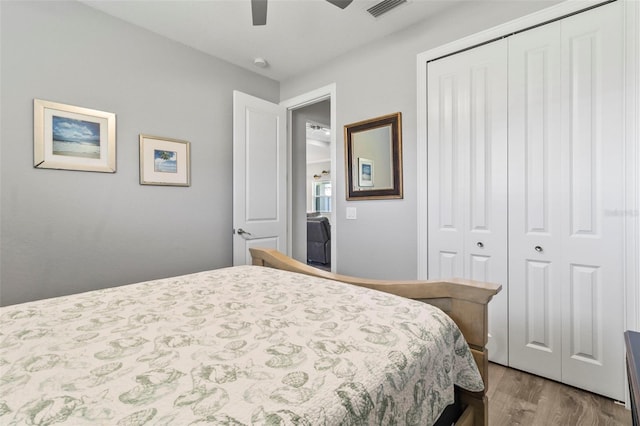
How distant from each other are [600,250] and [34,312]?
8.58ft

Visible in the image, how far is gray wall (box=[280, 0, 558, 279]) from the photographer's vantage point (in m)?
2.21

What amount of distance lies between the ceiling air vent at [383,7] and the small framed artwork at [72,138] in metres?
2.10

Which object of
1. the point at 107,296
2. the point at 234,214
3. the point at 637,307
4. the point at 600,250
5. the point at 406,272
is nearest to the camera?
the point at 107,296

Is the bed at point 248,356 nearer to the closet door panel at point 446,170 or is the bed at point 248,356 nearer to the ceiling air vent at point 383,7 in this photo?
the closet door panel at point 446,170

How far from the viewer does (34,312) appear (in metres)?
1.01

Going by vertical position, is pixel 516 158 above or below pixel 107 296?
above

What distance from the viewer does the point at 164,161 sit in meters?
2.52

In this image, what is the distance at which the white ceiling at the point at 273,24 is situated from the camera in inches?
83.7

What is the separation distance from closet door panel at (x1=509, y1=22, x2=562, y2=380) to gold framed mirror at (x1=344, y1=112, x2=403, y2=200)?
2.68 ft

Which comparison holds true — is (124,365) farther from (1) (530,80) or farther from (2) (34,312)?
(1) (530,80)

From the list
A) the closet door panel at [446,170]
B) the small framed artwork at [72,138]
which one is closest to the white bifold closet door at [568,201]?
the closet door panel at [446,170]

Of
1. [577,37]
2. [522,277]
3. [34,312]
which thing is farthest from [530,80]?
[34,312]

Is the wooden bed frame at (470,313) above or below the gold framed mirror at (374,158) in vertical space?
below

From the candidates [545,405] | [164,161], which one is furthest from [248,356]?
[164,161]
